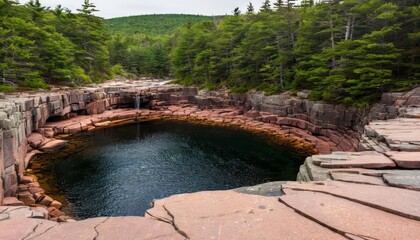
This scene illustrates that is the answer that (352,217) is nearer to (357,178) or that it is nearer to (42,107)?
(357,178)

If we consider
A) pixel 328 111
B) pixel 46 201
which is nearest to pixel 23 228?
pixel 46 201

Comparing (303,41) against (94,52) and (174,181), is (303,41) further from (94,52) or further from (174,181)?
(94,52)

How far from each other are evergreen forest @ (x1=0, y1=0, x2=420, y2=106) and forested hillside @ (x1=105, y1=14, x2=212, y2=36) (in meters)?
80.1

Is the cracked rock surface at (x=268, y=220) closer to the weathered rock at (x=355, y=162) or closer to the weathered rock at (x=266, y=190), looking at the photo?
the weathered rock at (x=266, y=190)

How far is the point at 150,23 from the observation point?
497 feet

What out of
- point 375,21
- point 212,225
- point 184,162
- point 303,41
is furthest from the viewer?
point 303,41

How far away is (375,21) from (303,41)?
7.68m

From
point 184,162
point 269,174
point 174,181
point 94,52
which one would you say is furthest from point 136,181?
point 94,52

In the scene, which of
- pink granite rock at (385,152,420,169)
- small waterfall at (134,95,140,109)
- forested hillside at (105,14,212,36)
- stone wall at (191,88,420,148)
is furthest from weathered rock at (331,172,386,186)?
forested hillside at (105,14,212,36)

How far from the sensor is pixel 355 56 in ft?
74.2

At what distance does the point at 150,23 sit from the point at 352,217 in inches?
6365

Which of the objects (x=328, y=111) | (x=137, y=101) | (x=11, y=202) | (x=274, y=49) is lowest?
(x=11, y=202)

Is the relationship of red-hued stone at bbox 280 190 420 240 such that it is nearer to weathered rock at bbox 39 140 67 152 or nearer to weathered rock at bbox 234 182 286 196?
weathered rock at bbox 234 182 286 196

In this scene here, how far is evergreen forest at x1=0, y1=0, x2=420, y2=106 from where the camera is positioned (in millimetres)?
22734
